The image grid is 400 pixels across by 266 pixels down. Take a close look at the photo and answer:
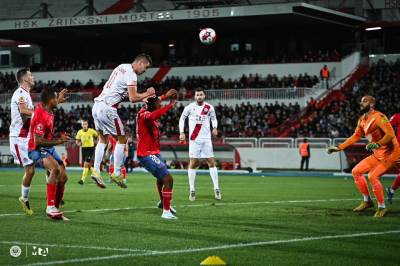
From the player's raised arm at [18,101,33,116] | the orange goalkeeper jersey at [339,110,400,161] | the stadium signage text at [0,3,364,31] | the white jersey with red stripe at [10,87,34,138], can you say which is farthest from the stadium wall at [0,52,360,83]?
the player's raised arm at [18,101,33,116]

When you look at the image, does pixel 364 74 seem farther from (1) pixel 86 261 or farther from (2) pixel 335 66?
(1) pixel 86 261

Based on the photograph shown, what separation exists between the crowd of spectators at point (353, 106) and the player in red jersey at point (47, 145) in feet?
103

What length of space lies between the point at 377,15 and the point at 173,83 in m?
16.0

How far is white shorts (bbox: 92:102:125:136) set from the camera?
15.7 meters

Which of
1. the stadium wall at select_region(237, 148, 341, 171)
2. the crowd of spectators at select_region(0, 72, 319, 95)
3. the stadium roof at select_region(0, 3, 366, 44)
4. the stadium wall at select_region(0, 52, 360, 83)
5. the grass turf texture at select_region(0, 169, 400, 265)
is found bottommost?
the stadium wall at select_region(237, 148, 341, 171)

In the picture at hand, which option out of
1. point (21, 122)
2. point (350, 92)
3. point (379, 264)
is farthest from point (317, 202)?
point (350, 92)

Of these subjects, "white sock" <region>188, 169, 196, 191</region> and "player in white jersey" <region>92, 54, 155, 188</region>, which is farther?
"white sock" <region>188, 169, 196, 191</region>

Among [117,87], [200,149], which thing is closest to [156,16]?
[200,149]

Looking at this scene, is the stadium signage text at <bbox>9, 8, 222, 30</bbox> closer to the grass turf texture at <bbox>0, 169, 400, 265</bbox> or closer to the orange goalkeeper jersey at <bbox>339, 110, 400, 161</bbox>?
the grass turf texture at <bbox>0, 169, 400, 265</bbox>

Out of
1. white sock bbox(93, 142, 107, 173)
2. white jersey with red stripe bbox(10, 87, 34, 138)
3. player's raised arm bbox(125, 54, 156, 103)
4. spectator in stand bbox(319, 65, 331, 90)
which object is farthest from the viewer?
spectator in stand bbox(319, 65, 331, 90)

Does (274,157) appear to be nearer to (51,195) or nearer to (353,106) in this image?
(353,106)

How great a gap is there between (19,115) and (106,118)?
1.90 metres

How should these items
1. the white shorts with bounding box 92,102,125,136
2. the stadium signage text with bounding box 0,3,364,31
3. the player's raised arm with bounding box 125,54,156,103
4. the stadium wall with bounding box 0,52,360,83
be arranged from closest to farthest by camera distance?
the player's raised arm with bounding box 125,54,156,103 → the white shorts with bounding box 92,102,125,136 → the stadium signage text with bounding box 0,3,364,31 → the stadium wall with bounding box 0,52,360,83

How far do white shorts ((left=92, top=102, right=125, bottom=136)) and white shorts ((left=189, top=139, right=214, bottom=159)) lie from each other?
14.3ft
